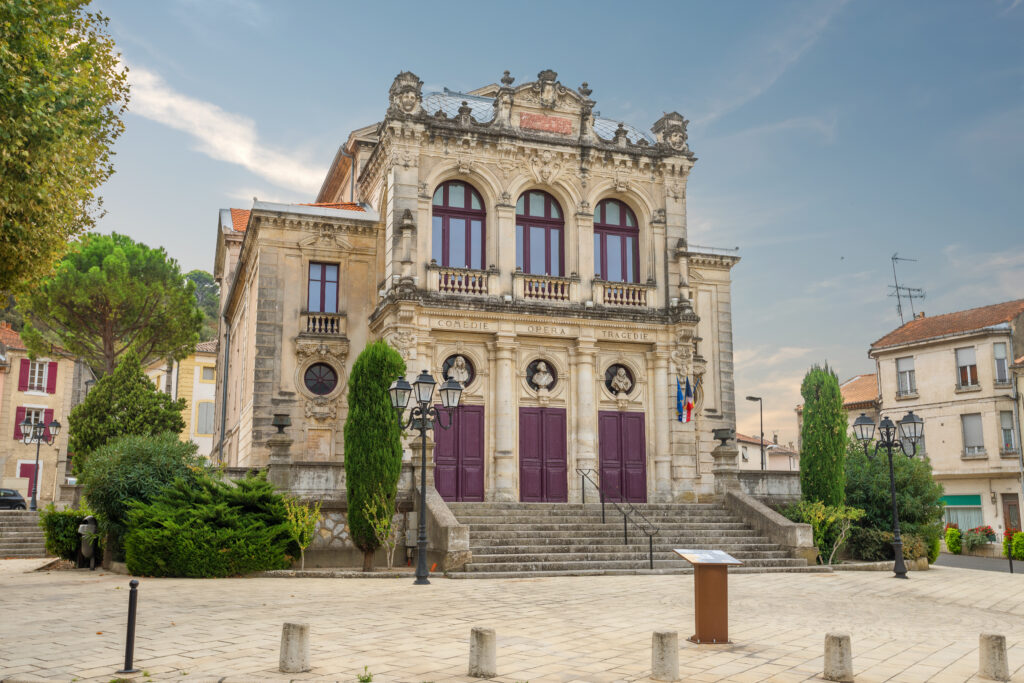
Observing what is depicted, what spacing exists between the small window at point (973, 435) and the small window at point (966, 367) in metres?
1.44

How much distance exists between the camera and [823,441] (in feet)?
70.3

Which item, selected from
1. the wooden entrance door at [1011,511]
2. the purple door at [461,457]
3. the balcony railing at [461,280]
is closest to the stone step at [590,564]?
the purple door at [461,457]

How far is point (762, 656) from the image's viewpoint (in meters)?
8.56

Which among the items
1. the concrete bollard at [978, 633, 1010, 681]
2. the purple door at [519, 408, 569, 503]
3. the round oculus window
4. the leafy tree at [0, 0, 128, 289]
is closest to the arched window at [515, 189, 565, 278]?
the purple door at [519, 408, 569, 503]

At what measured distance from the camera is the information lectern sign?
9172 mm

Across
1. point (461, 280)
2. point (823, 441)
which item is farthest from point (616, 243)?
point (823, 441)

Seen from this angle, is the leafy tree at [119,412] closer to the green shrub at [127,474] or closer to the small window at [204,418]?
the green shrub at [127,474]

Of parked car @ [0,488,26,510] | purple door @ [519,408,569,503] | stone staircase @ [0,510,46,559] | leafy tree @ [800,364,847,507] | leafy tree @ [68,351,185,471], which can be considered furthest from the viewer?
parked car @ [0,488,26,510]

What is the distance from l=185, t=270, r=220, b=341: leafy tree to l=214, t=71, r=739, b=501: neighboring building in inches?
1787

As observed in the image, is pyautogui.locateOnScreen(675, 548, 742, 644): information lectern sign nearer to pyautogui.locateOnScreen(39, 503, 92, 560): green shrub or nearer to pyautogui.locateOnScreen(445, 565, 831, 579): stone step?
pyautogui.locateOnScreen(445, 565, 831, 579): stone step

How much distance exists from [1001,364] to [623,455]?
70.0 ft

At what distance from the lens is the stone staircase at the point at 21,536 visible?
82.1 ft

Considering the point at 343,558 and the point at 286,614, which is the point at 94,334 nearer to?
the point at 343,558

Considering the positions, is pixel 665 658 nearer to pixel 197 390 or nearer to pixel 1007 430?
pixel 1007 430
